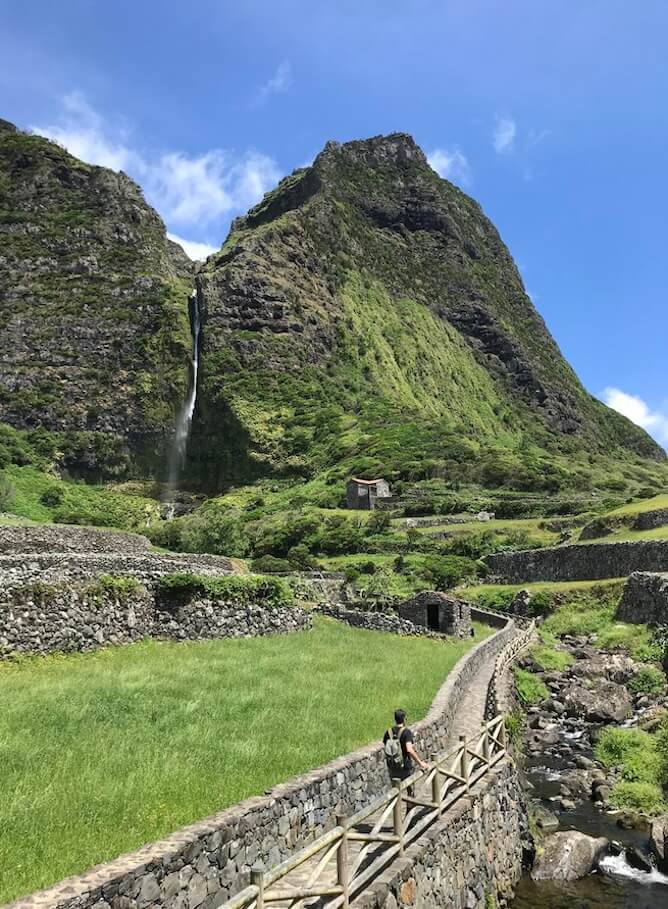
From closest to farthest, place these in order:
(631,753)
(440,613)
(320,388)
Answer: (631,753) → (440,613) → (320,388)

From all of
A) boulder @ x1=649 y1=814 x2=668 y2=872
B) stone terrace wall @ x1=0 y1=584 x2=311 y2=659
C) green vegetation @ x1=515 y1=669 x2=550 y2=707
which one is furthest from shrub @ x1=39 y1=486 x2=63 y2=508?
boulder @ x1=649 y1=814 x2=668 y2=872

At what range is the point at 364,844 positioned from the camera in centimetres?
989

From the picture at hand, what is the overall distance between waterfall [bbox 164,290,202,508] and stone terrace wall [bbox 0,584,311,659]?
10454cm

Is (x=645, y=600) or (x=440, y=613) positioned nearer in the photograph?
(x=645, y=600)

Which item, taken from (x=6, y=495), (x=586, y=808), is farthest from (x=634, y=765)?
(x=6, y=495)

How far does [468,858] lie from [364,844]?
3848 mm

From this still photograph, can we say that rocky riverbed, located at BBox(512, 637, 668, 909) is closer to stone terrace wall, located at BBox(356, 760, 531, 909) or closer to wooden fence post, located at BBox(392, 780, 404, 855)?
stone terrace wall, located at BBox(356, 760, 531, 909)

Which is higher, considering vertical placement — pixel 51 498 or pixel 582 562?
pixel 51 498

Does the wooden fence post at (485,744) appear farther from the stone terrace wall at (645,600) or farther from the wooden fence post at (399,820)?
the stone terrace wall at (645,600)

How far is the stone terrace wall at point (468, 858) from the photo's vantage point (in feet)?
32.3

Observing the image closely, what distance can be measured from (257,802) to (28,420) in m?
124

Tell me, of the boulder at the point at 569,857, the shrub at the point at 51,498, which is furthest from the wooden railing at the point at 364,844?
the shrub at the point at 51,498

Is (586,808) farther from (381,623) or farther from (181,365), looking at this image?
(181,365)

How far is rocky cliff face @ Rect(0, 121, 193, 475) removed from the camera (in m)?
125
